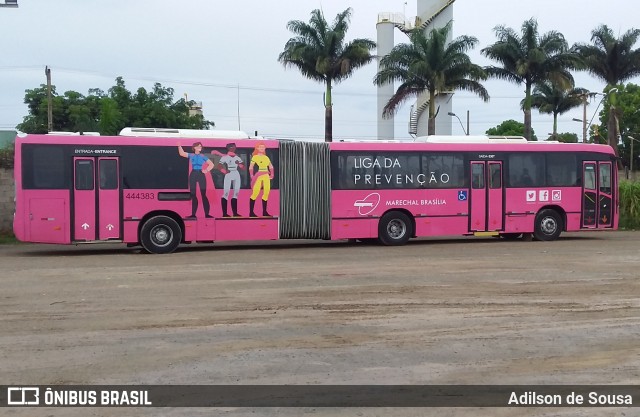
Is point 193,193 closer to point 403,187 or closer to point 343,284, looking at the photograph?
point 403,187

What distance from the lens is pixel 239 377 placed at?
22.1 feet

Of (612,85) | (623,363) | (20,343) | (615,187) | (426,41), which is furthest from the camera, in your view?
(612,85)

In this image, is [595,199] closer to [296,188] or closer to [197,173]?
[296,188]

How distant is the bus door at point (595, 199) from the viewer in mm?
22141

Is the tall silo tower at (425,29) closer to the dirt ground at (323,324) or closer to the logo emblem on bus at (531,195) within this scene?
the logo emblem on bus at (531,195)

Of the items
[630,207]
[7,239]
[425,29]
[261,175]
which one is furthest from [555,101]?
[7,239]

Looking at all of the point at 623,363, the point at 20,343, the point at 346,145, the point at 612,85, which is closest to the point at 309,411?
the point at 623,363

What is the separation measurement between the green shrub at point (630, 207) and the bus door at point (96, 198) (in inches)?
852

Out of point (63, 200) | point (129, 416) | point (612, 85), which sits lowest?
point (129, 416)

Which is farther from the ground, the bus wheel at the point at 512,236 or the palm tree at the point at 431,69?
the palm tree at the point at 431,69

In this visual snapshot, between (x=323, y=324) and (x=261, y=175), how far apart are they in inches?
428

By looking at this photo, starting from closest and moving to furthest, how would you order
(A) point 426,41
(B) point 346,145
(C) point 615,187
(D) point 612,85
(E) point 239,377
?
(E) point 239,377 → (B) point 346,145 → (C) point 615,187 → (A) point 426,41 → (D) point 612,85

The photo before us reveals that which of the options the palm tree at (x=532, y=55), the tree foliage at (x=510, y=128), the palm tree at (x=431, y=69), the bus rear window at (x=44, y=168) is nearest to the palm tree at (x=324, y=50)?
the palm tree at (x=431, y=69)

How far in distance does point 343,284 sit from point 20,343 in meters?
6.01
